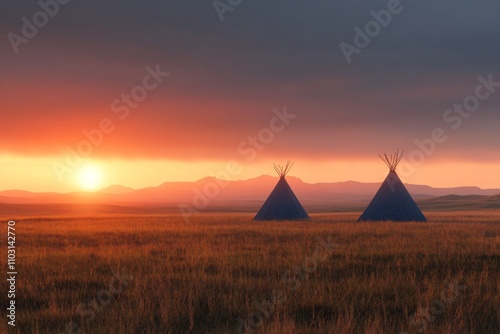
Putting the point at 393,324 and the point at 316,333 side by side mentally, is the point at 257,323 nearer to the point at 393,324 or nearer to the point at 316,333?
the point at 316,333

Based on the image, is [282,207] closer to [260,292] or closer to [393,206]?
[393,206]

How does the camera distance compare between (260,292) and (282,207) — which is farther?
(282,207)

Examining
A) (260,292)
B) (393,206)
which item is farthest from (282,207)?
(260,292)

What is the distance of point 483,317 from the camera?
6742mm

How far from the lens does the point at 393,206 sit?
31.3 m

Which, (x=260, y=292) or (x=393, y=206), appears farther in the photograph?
(x=393, y=206)

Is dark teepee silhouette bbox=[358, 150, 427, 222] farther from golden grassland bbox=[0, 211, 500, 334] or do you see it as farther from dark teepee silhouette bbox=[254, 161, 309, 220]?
golden grassland bbox=[0, 211, 500, 334]

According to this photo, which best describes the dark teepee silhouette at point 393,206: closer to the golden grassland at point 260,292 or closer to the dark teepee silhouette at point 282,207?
the dark teepee silhouette at point 282,207

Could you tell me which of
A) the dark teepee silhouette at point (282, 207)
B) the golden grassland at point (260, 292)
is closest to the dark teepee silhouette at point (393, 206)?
the dark teepee silhouette at point (282, 207)

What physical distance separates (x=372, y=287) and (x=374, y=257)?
4400 mm

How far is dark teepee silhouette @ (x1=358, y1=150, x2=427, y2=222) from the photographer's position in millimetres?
30969

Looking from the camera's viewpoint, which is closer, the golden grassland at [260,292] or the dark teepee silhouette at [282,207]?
the golden grassland at [260,292]

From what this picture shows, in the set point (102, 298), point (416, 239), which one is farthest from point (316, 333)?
point (416, 239)

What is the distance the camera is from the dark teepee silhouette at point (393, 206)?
3097 centimetres
